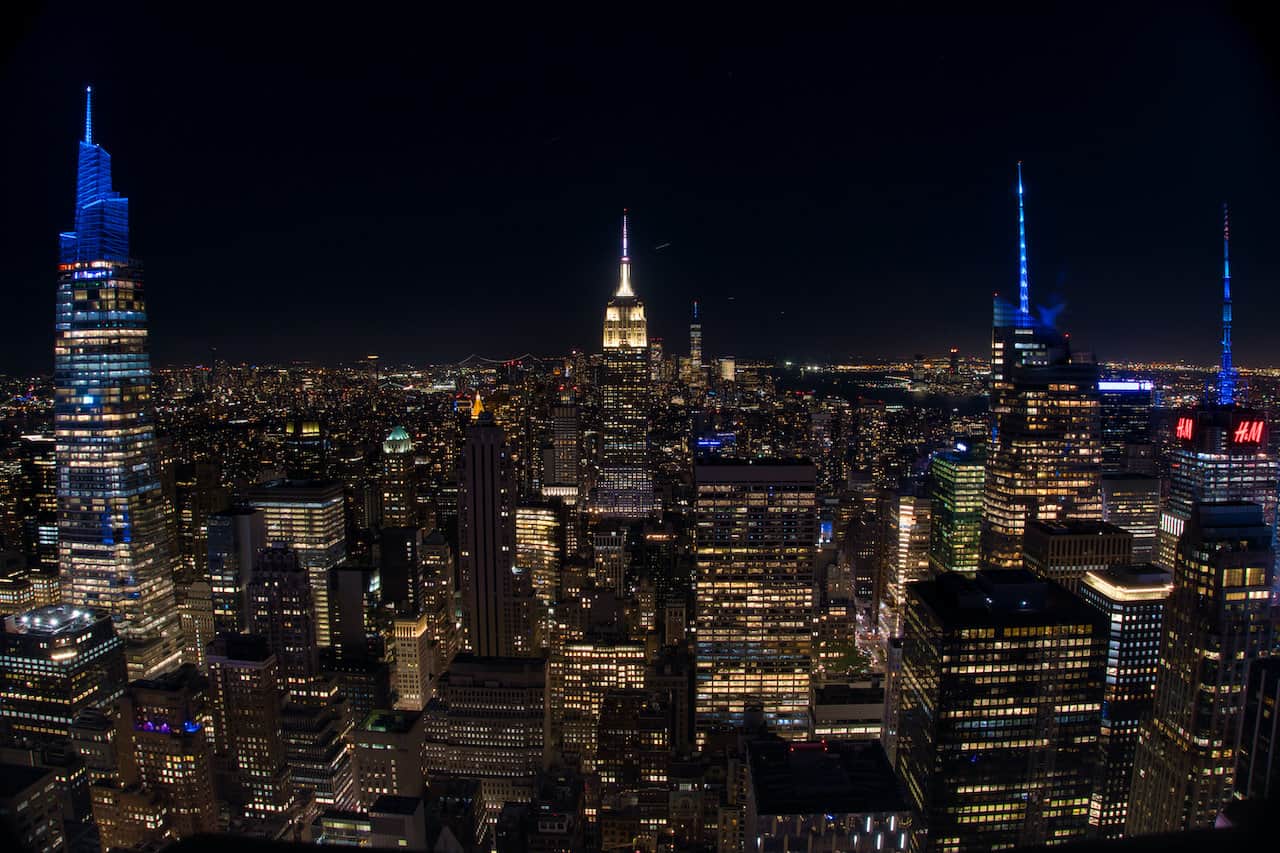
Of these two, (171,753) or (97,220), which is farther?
(97,220)

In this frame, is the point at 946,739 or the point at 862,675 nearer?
the point at 946,739

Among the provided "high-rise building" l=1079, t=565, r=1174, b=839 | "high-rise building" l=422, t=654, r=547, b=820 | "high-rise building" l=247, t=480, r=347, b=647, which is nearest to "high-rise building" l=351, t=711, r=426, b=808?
"high-rise building" l=422, t=654, r=547, b=820

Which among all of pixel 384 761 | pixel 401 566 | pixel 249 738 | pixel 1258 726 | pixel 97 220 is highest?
pixel 97 220

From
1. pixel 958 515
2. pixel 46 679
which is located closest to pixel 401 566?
pixel 46 679

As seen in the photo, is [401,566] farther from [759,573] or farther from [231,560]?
[759,573]

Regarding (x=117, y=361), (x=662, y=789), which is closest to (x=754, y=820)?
(x=662, y=789)

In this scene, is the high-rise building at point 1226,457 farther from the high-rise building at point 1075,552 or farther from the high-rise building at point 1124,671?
the high-rise building at point 1124,671

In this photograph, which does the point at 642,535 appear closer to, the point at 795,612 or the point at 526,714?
the point at 795,612
